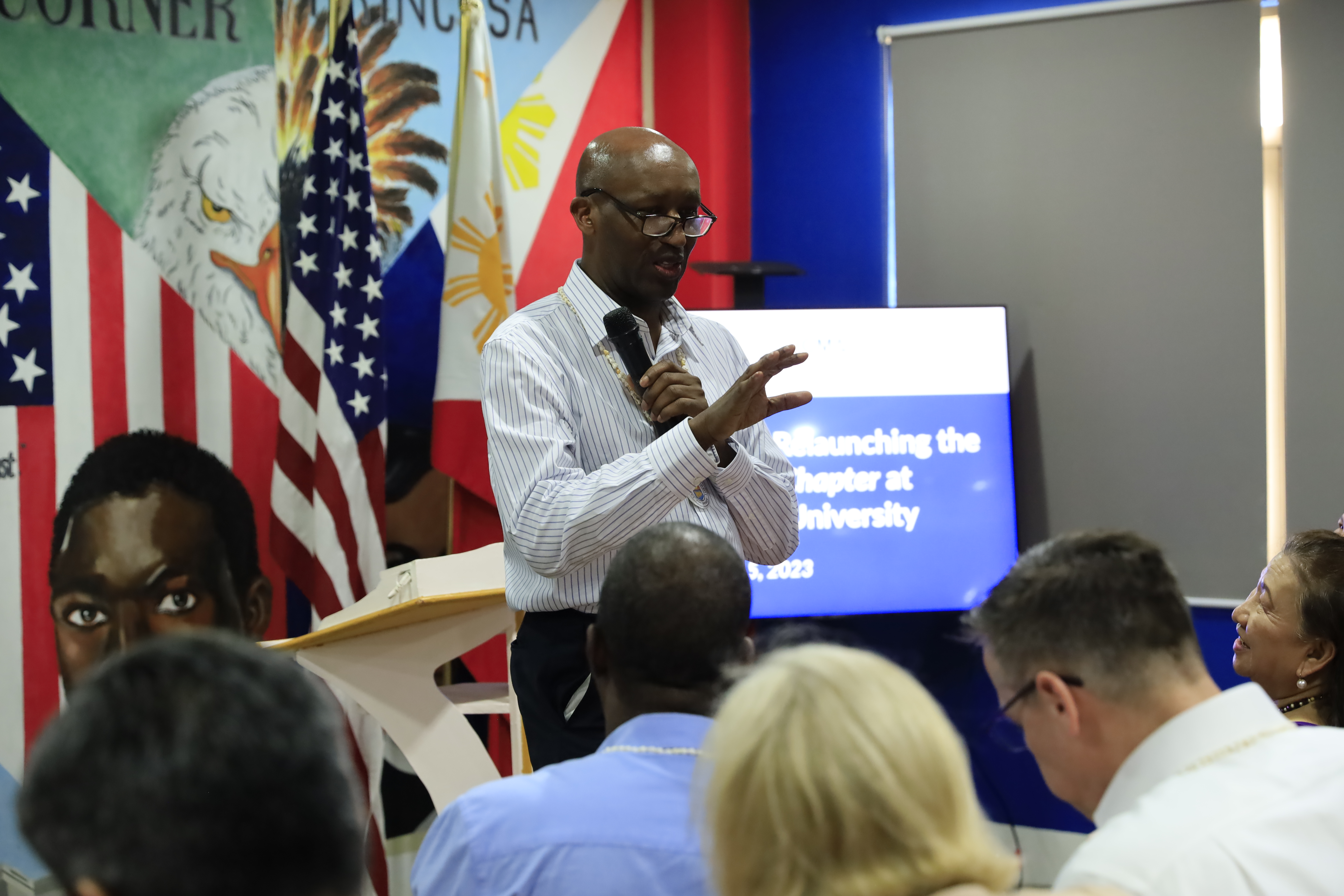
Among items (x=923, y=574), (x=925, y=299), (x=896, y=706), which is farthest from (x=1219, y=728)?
(x=925, y=299)

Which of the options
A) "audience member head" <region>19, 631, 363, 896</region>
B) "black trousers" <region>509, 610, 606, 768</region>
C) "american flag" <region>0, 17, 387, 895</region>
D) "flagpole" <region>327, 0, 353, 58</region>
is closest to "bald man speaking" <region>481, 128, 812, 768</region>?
"black trousers" <region>509, 610, 606, 768</region>

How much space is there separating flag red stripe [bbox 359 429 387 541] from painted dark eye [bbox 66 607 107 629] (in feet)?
2.57

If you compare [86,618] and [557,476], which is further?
[86,618]

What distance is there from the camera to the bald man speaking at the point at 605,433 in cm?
205

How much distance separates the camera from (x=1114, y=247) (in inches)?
167

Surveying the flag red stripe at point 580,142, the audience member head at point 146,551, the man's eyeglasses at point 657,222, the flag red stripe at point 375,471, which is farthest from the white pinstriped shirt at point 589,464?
the flag red stripe at point 580,142

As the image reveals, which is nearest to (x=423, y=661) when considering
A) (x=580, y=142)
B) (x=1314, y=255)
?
(x=580, y=142)

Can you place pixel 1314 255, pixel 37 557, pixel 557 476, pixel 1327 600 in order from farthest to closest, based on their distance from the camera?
pixel 1314 255, pixel 37 557, pixel 1327 600, pixel 557 476

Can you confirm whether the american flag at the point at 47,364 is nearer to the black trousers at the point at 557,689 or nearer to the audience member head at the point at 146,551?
the audience member head at the point at 146,551

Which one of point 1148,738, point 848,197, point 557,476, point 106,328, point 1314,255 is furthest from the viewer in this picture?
point 848,197

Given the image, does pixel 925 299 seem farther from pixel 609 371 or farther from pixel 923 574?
pixel 609 371

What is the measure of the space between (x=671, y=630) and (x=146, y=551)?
7.88 feet

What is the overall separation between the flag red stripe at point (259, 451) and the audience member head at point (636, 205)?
66.3 inches

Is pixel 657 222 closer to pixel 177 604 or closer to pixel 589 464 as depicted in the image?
pixel 589 464
